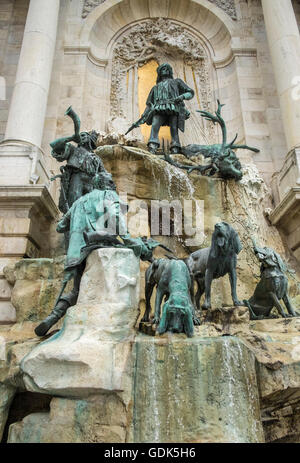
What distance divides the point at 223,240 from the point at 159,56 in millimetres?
9999

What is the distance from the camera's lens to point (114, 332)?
3.19m

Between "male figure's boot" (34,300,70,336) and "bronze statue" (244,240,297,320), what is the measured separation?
2.45 meters

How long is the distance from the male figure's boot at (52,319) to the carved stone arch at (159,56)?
8755 mm

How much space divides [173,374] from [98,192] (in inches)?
89.1

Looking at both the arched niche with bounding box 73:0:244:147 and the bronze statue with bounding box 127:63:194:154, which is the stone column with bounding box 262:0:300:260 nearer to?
the arched niche with bounding box 73:0:244:147

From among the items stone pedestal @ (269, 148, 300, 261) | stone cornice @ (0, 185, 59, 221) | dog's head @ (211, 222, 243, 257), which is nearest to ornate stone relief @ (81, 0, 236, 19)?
stone pedestal @ (269, 148, 300, 261)

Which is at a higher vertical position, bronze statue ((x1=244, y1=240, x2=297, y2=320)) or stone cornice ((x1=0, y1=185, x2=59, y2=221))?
stone cornice ((x1=0, y1=185, x2=59, y2=221))

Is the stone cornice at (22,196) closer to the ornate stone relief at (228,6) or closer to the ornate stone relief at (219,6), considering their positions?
the ornate stone relief at (219,6)

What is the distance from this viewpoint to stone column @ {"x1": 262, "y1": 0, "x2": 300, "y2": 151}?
28.2ft

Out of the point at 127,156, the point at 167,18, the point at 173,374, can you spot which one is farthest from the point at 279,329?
the point at 167,18

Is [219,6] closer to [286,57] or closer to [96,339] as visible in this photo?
[286,57]

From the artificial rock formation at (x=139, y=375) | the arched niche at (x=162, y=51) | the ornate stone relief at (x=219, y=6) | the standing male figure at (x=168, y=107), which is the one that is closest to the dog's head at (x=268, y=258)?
the artificial rock formation at (x=139, y=375)

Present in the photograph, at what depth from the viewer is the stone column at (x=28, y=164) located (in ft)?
21.6

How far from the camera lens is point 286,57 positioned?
9250mm
